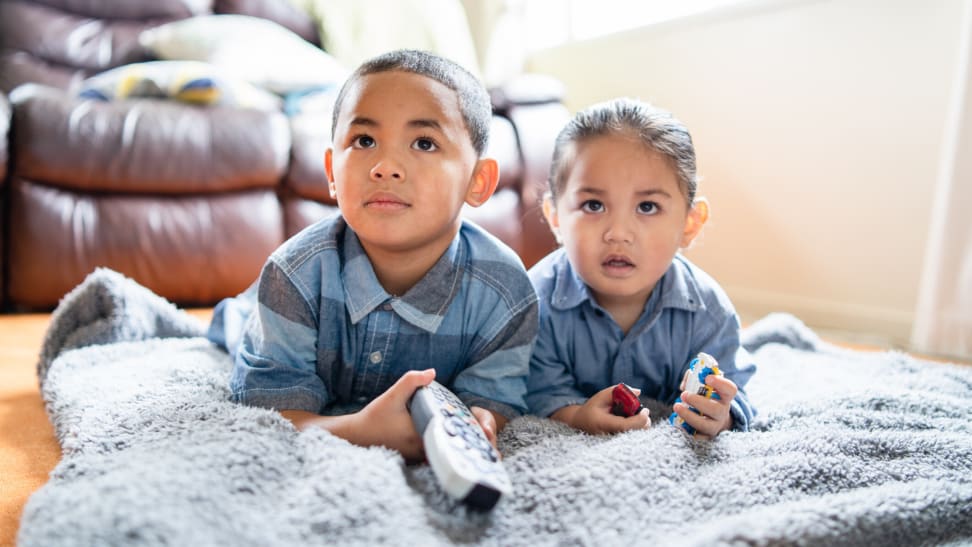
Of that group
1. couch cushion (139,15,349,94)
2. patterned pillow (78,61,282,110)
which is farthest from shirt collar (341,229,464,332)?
couch cushion (139,15,349,94)

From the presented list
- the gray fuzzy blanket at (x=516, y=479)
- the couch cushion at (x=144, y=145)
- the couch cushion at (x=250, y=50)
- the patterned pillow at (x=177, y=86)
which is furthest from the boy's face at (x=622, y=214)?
the couch cushion at (x=250, y=50)

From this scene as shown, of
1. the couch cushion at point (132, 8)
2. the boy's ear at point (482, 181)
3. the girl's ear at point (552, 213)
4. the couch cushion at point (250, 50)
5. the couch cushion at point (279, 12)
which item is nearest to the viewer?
the boy's ear at point (482, 181)

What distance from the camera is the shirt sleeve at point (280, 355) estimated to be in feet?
2.90

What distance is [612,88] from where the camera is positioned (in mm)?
2473

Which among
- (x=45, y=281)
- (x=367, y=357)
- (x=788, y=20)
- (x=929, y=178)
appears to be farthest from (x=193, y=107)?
(x=929, y=178)

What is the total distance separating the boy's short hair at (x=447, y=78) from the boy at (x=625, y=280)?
140 millimetres

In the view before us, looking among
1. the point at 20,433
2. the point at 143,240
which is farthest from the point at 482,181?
the point at 143,240

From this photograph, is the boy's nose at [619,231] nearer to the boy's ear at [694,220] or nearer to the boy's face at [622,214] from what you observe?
→ the boy's face at [622,214]

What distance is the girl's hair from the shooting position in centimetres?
100

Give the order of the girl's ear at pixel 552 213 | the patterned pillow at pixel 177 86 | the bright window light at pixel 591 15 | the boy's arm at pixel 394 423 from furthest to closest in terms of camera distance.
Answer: the bright window light at pixel 591 15 < the patterned pillow at pixel 177 86 < the girl's ear at pixel 552 213 < the boy's arm at pixel 394 423

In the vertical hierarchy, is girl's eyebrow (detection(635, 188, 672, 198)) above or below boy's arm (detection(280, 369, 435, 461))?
above

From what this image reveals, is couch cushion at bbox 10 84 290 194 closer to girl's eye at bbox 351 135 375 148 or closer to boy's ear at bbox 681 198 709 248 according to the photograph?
girl's eye at bbox 351 135 375 148

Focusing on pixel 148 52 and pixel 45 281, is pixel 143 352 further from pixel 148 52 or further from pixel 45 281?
pixel 148 52

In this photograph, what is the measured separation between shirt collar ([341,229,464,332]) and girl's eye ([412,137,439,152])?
0.46ft
